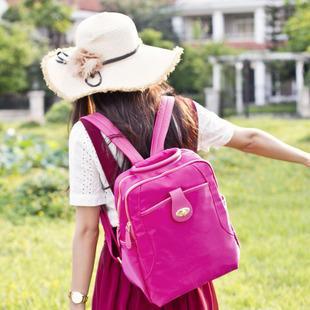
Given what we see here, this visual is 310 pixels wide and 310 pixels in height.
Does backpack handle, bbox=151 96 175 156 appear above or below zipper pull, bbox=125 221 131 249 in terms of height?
above

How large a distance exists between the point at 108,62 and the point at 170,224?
1.80ft

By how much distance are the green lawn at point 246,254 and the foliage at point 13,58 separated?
1459 cm

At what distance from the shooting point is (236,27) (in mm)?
34281

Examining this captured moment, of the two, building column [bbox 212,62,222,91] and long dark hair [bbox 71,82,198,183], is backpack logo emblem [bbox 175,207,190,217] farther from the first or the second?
building column [bbox 212,62,222,91]

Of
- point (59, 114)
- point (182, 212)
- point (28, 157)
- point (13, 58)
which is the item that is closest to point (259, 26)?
point (13, 58)

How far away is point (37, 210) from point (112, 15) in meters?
4.50

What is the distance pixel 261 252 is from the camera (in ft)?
16.0

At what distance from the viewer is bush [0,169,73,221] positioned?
632 centimetres

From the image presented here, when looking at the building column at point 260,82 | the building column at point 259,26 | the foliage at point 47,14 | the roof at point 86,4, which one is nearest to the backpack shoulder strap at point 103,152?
the foliage at point 47,14

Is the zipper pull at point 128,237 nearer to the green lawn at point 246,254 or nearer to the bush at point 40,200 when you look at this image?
the green lawn at point 246,254

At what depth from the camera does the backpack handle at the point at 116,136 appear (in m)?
1.99

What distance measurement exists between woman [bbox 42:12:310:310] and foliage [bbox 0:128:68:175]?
23.0ft

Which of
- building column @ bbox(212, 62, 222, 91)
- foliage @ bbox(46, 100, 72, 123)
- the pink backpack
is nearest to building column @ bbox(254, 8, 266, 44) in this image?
building column @ bbox(212, 62, 222, 91)

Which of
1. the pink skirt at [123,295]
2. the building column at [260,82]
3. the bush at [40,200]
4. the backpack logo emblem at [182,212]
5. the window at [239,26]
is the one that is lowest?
the building column at [260,82]
